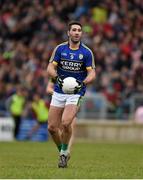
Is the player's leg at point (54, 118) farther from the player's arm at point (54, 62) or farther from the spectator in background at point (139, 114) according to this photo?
the spectator in background at point (139, 114)

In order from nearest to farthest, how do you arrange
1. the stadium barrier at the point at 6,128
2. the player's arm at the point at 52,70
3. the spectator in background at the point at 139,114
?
the player's arm at the point at 52,70 → the spectator in background at the point at 139,114 → the stadium barrier at the point at 6,128

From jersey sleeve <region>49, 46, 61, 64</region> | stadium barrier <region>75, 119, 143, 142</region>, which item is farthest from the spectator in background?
jersey sleeve <region>49, 46, 61, 64</region>

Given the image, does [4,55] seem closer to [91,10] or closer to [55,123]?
[91,10]

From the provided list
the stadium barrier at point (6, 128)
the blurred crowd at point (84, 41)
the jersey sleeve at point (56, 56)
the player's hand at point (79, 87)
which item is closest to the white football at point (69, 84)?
the player's hand at point (79, 87)

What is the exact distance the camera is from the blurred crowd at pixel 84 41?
3041cm

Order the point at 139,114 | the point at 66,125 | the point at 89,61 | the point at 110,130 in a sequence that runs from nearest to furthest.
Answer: the point at 66,125
the point at 89,61
the point at 139,114
the point at 110,130

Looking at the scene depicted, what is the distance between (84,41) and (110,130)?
12.4ft

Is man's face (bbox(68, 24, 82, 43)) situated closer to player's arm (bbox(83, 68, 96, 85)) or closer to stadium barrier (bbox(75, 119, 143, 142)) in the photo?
player's arm (bbox(83, 68, 96, 85))

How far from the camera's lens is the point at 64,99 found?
14.3 metres

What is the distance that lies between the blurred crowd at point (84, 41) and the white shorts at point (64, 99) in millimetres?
15355

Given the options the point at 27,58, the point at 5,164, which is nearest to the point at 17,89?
the point at 27,58

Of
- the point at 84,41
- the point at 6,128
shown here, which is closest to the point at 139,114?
the point at 84,41

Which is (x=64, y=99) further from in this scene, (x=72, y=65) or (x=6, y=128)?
(x=6, y=128)

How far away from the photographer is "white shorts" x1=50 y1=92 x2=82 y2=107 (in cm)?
1416
